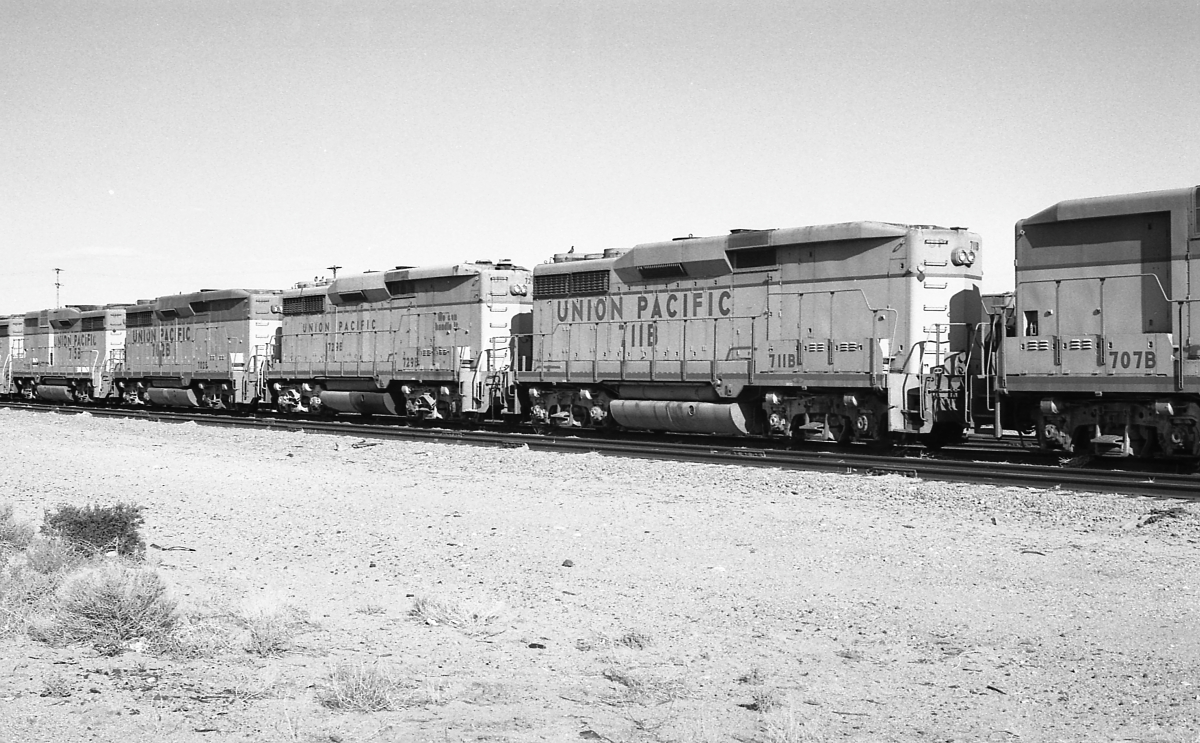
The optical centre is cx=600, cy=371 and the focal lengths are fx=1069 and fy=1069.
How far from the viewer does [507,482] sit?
48.5ft

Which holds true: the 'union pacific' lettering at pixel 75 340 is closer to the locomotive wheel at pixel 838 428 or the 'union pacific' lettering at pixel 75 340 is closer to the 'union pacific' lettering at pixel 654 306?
the 'union pacific' lettering at pixel 654 306

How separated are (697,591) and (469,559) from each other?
2.30 m

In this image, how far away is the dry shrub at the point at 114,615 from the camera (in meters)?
6.77

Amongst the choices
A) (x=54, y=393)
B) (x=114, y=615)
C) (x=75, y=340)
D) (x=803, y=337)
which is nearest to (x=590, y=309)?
(x=803, y=337)

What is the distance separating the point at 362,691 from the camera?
18.5 feet

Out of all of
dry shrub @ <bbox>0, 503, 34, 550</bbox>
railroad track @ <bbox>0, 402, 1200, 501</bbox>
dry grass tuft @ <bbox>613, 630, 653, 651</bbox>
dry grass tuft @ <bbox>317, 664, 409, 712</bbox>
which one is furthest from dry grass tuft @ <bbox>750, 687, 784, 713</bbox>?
railroad track @ <bbox>0, 402, 1200, 501</bbox>

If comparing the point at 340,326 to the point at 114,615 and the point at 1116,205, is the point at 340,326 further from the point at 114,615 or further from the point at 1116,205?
the point at 114,615

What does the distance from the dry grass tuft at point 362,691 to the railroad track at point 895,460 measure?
9.60 metres

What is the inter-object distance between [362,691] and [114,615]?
89.6 inches

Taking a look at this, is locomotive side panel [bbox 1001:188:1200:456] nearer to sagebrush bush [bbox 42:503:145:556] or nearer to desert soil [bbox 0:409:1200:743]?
desert soil [bbox 0:409:1200:743]

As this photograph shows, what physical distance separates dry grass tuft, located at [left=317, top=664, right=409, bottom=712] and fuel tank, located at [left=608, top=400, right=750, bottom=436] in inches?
507

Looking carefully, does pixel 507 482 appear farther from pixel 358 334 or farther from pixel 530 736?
pixel 358 334

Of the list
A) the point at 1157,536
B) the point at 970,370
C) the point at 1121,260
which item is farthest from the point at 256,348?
the point at 1157,536

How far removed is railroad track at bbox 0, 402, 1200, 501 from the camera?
12727 mm
